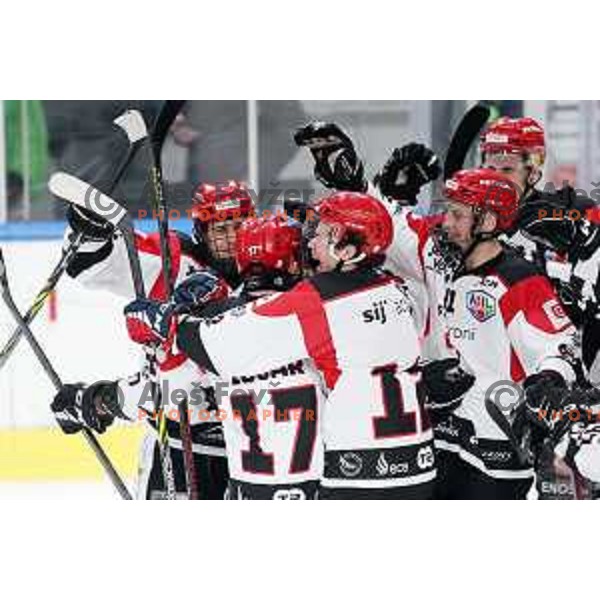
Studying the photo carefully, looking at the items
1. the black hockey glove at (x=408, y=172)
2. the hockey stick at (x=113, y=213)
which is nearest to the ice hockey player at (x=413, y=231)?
the black hockey glove at (x=408, y=172)

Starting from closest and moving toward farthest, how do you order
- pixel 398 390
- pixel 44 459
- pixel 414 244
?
1. pixel 398 390
2. pixel 414 244
3. pixel 44 459

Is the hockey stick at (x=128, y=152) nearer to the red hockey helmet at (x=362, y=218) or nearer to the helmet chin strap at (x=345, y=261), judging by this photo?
the red hockey helmet at (x=362, y=218)

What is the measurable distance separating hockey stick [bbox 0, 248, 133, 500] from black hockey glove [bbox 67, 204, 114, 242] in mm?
252

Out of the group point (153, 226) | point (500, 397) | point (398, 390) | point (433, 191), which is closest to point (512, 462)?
point (500, 397)

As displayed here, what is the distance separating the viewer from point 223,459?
3.19 metres

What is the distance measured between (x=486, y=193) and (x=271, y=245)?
1.87 feet

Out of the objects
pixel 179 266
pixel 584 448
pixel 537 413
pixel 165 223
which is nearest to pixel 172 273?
pixel 179 266

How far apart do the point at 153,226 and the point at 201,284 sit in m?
0.31

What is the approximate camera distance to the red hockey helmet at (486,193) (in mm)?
3105

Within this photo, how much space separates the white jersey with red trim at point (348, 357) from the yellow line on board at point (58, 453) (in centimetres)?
44

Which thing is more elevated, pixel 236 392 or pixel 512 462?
pixel 236 392

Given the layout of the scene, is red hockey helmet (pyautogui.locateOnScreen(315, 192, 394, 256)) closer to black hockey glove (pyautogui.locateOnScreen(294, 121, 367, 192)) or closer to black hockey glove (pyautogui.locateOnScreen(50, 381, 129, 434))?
black hockey glove (pyautogui.locateOnScreen(294, 121, 367, 192))
